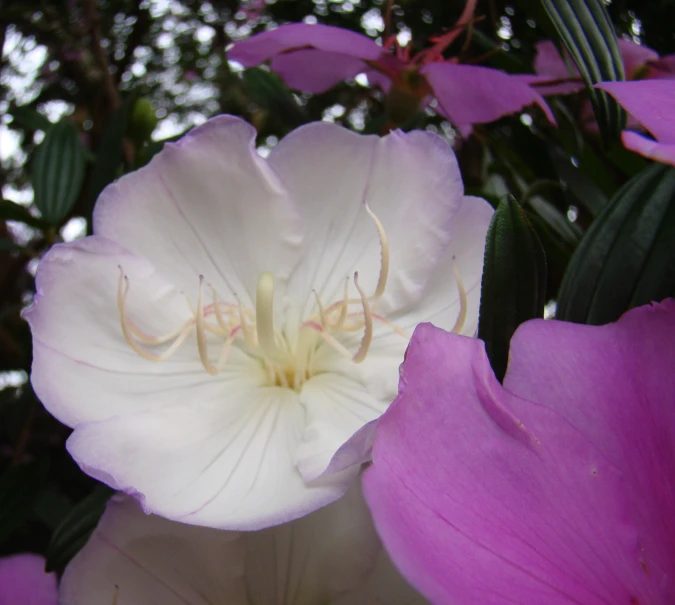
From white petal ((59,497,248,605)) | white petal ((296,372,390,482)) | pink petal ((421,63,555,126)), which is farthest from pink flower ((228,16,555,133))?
white petal ((59,497,248,605))

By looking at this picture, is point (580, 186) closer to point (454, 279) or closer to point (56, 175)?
point (454, 279)

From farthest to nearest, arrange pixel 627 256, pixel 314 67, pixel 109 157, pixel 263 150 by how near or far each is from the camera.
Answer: pixel 263 150 → pixel 109 157 → pixel 314 67 → pixel 627 256

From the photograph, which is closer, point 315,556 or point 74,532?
point 315,556

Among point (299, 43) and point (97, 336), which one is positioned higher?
point (299, 43)

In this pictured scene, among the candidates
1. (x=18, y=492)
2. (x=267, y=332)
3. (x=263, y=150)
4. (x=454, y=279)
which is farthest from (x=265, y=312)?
(x=263, y=150)

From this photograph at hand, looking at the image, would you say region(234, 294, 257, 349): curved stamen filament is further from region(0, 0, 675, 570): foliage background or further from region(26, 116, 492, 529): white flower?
region(0, 0, 675, 570): foliage background

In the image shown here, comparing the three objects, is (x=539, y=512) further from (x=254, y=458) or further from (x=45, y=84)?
(x=45, y=84)

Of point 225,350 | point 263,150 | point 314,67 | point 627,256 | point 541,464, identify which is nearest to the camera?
point 541,464

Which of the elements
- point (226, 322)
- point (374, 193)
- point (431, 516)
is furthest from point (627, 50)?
point (431, 516)
